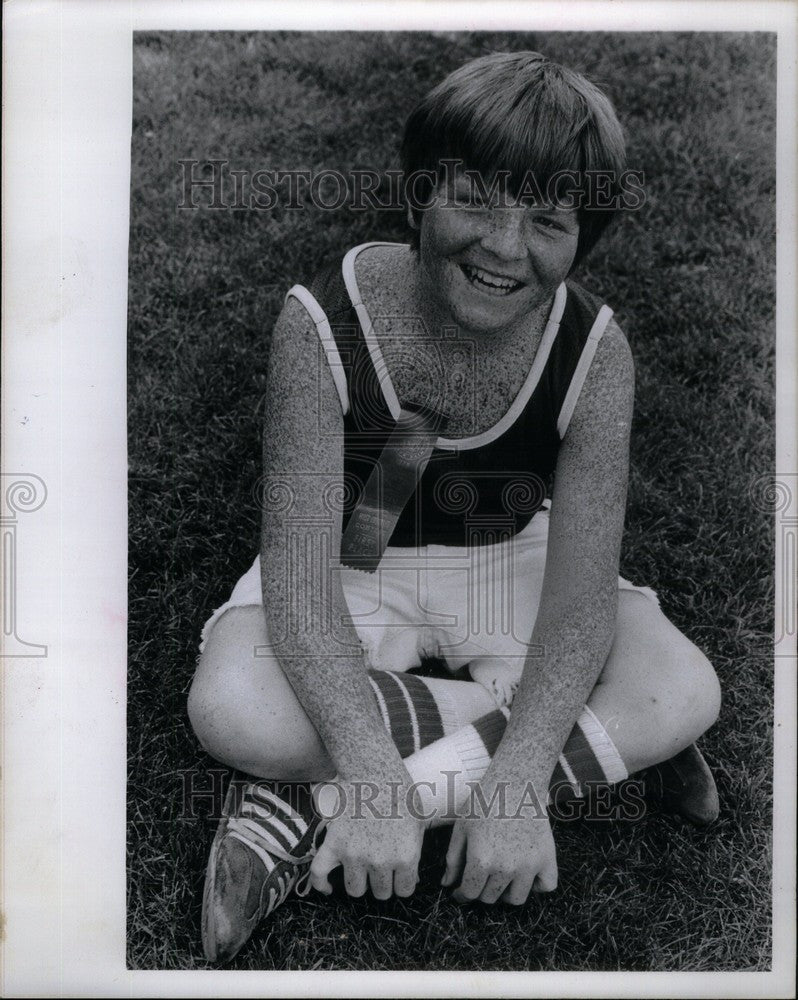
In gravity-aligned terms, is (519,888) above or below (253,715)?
below

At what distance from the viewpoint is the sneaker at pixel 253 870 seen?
3.11 feet

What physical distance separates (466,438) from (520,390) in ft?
0.21

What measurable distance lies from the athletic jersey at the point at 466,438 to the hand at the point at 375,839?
24cm

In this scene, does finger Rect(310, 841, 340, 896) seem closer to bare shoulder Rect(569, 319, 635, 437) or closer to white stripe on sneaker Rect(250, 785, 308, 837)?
white stripe on sneaker Rect(250, 785, 308, 837)

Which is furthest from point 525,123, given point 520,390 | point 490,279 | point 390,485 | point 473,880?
point 473,880

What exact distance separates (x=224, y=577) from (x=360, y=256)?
0.40 metres

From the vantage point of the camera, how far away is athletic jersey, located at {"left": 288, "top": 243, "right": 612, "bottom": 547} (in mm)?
901

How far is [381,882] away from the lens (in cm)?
93

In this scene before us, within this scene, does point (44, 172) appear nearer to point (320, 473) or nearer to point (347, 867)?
point (320, 473)

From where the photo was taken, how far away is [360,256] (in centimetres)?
92

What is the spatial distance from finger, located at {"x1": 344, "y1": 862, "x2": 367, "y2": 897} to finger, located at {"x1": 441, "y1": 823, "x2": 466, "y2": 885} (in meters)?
0.08

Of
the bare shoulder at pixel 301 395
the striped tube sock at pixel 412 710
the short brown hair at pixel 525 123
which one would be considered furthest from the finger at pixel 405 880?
the short brown hair at pixel 525 123

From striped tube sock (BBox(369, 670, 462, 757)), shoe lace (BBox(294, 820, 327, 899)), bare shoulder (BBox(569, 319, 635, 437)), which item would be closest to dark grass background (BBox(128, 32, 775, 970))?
shoe lace (BBox(294, 820, 327, 899))

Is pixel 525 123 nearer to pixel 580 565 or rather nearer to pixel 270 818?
pixel 580 565
